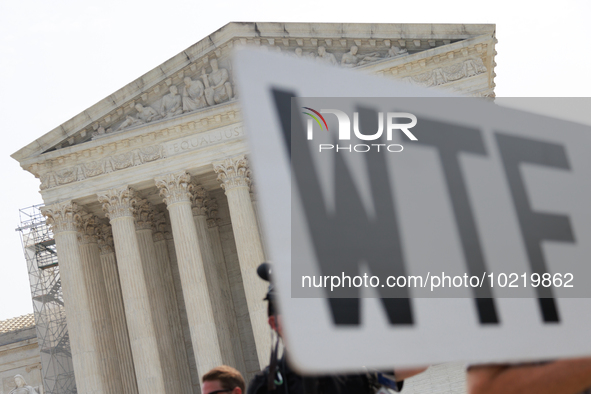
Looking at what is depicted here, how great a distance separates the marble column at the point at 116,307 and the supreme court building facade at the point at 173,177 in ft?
0.20

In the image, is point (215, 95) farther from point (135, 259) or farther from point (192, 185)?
point (135, 259)

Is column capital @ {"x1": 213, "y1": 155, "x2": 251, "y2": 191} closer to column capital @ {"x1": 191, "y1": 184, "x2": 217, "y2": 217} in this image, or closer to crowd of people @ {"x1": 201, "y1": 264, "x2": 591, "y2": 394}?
column capital @ {"x1": 191, "y1": 184, "x2": 217, "y2": 217}

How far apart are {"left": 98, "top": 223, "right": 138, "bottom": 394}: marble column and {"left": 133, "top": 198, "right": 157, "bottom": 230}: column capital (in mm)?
2046

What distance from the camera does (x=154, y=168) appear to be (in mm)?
27984

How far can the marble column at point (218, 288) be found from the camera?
28078mm

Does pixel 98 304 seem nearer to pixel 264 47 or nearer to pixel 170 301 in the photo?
pixel 170 301

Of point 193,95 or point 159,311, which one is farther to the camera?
point 159,311

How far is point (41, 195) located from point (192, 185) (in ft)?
21.0

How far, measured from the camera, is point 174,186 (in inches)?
1087

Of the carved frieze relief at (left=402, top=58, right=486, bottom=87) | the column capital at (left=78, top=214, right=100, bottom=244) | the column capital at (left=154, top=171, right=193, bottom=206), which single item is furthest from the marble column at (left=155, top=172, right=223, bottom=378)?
the carved frieze relief at (left=402, top=58, right=486, bottom=87)

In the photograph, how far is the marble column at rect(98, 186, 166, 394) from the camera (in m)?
26.1

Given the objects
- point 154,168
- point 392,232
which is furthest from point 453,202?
point 154,168

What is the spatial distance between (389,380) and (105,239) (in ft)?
95.0

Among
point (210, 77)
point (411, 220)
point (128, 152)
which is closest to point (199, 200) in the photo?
point (128, 152)
